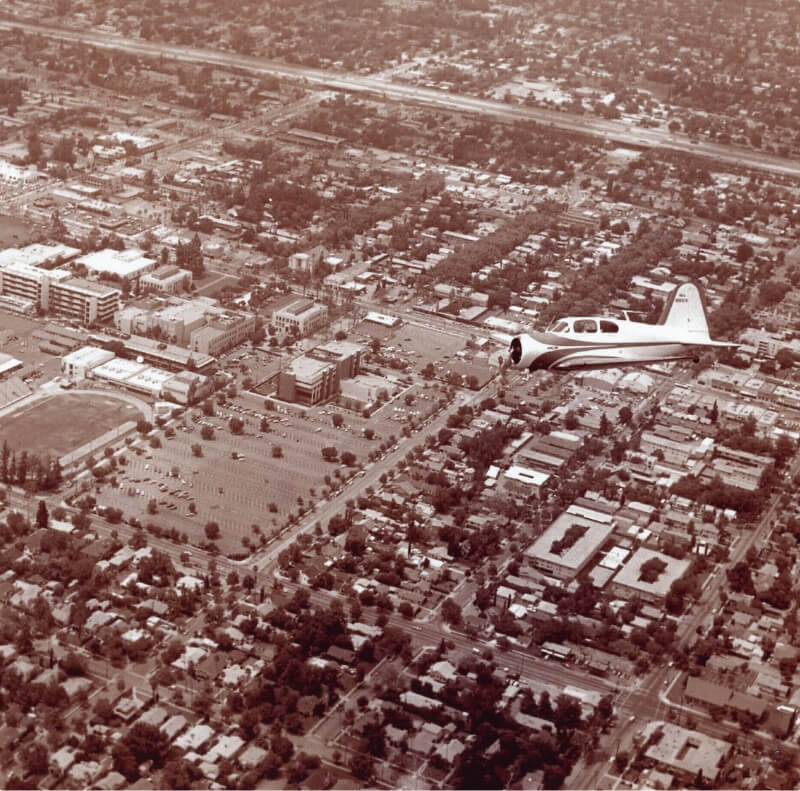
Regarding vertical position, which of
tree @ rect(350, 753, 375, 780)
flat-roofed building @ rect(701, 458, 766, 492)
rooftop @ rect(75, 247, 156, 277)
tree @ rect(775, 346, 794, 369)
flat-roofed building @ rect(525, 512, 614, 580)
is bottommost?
tree @ rect(775, 346, 794, 369)

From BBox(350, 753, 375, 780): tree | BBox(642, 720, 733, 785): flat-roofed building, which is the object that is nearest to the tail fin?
BBox(642, 720, 733, 785): flat-roofed building

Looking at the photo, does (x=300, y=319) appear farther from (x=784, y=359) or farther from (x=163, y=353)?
(x=784, y=359)

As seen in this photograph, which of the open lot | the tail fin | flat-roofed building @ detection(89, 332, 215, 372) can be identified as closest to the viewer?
the tail fin

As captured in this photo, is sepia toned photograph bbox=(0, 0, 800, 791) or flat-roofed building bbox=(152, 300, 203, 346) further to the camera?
flat-roofed building bbox=(152, 300, 203, 346)

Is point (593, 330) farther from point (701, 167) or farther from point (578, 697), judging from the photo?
point (701, 167)

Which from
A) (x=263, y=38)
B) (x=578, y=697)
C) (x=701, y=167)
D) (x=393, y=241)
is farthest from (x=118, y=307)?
(x=263, y=38)

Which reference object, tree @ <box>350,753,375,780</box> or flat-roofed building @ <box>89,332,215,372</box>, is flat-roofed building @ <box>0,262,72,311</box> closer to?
flat-roofed building @ <box>89,332,215,372</box>

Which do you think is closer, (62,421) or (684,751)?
(684,751)

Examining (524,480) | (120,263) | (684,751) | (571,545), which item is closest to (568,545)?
(571,545)
